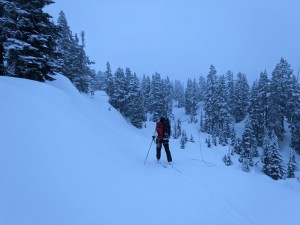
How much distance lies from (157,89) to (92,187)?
55.2 m

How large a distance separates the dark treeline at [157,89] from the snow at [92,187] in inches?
265

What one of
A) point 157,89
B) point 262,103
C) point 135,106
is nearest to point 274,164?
point 262,103

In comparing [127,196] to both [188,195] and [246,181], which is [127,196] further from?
[246,181]

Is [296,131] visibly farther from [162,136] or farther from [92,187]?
[92,187]

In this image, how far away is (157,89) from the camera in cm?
5934

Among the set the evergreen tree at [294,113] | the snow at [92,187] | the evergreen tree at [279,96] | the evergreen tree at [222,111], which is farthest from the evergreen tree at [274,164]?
the snow at [92,187]

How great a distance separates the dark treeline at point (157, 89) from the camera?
12.5 meters

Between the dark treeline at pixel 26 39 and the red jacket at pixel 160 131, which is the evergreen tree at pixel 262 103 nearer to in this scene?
the red jacket at pixel 160 131

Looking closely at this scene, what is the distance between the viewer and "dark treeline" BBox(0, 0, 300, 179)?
41.1 feet

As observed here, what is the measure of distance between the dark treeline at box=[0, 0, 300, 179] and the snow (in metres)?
6.74

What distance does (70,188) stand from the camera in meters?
4.45

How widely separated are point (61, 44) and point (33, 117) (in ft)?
112

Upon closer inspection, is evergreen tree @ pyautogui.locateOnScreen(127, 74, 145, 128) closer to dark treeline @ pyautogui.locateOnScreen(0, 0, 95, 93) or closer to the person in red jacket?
dark treeline @ pyautogui.locateOnScreen(0, 0, 95, 93)

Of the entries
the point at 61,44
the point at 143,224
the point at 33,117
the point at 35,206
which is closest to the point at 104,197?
the point at 143,224
